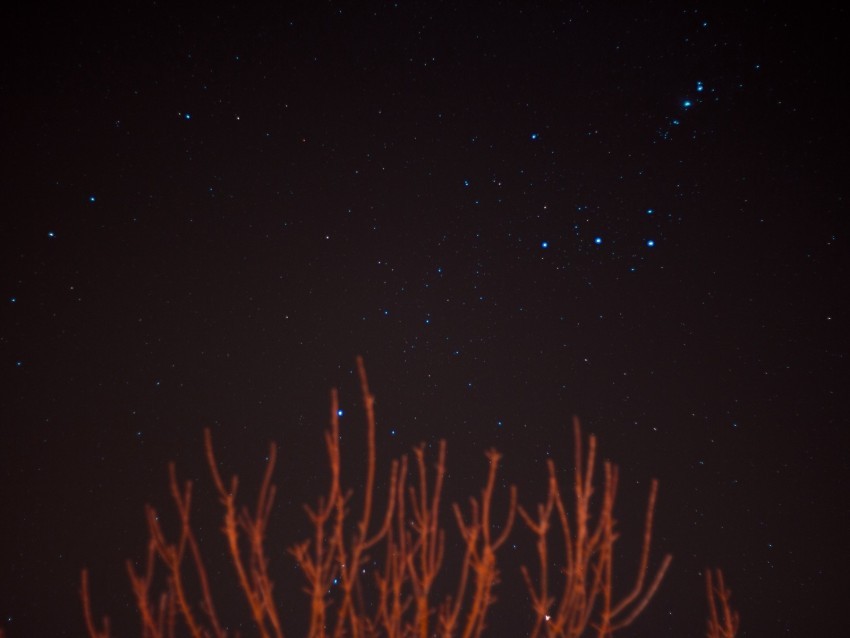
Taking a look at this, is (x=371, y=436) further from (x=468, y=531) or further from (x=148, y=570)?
(x=148, y=570)

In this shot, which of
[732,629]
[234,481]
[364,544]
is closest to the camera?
[234,481]

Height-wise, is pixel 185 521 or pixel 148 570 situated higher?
pixel 185 521

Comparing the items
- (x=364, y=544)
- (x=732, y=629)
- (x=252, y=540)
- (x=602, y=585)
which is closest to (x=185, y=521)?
(x=252, y=540)

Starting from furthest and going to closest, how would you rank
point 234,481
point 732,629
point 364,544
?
point 732,629 → point 364,544 → point 234,481

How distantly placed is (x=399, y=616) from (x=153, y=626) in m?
0.53

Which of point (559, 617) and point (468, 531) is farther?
point (468, 531)

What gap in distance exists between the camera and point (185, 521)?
1.48 m

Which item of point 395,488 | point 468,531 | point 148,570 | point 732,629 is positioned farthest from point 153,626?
point 732,629

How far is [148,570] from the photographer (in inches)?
63.0

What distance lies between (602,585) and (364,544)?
21.4 inches

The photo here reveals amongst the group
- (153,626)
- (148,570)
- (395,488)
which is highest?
(395,488)

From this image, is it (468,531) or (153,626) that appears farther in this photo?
(468,531)

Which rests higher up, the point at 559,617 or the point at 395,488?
the point at 395,488

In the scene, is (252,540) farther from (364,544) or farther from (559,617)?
(559,617)
